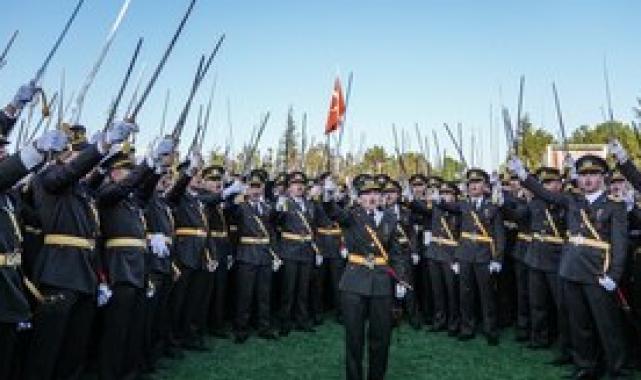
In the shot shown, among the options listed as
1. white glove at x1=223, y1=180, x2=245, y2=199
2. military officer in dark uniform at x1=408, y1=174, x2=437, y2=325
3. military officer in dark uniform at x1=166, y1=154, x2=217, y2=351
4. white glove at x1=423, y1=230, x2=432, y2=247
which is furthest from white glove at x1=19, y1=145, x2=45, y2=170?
military officer in dark uniform at x1=408, y1=174, x2=437, y2=325

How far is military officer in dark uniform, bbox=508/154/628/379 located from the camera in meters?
7.02

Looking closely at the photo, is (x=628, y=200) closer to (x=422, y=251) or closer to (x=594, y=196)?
(x=594, y=196)

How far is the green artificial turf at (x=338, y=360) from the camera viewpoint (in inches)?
293

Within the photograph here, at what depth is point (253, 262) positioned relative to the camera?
9.40 metres

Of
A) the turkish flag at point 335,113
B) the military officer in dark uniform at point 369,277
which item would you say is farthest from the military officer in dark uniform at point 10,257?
the turkish flag at point 335,113

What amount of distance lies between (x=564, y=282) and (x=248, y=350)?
406 cm

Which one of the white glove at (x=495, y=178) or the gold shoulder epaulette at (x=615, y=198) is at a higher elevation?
the white glove at (x=495, y=178)

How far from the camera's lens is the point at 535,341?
29.8 feet

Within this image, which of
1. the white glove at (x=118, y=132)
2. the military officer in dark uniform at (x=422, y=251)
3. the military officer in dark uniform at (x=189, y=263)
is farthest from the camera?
the military officer in dark uniform at (x=422, y=251)

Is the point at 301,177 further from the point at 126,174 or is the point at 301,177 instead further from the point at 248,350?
the point at 126,174

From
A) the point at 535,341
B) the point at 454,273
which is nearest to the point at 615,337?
the point at 535,341

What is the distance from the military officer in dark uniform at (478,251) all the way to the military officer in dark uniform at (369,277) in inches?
119

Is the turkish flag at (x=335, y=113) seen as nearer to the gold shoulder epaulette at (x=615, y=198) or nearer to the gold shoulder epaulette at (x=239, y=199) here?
the gold shoulder epaulette at (x=239, y=199)

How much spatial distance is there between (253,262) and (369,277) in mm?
3077
